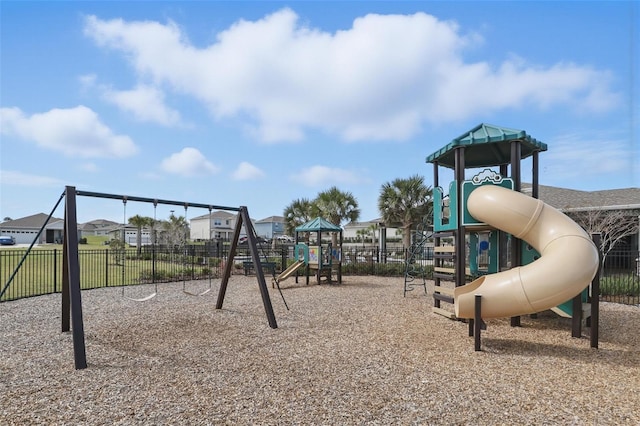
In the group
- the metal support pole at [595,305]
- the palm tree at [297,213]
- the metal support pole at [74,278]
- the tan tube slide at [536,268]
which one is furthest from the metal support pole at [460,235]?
the palm tree at [297,213]

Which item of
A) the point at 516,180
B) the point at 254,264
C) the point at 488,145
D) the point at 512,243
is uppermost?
the point at 488,145

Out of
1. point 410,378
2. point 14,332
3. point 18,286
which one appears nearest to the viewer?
point 410,378

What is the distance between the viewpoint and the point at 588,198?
2175cm

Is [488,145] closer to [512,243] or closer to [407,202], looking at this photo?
[512,243]

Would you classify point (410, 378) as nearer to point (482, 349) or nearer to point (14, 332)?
point (482, 349)

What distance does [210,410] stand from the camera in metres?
3.90

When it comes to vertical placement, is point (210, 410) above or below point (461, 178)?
below

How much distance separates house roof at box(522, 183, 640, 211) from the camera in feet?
61.3

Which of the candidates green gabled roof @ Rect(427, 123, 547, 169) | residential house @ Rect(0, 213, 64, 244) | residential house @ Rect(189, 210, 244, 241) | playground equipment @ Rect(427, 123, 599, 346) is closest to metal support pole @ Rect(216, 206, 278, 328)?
playground equipment @ Rect(427, 123, 599, 346)

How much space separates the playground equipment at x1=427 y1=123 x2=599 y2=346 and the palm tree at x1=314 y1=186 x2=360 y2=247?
16924 millimetres

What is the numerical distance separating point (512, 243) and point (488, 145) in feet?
7.71

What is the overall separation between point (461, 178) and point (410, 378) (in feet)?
14.8

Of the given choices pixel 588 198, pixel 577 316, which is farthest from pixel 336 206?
pixel 577 316

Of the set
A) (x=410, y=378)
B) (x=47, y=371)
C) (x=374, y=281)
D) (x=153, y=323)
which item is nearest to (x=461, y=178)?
(x=410, y=378)
